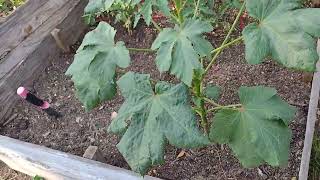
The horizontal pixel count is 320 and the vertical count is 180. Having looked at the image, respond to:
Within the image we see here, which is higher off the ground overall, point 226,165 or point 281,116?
point 281,116

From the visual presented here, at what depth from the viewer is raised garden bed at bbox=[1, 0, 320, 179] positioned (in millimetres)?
2451

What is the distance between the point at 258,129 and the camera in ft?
6.40

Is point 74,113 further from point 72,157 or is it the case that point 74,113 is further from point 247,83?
point 247,83

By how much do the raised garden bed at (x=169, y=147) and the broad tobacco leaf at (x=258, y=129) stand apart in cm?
45

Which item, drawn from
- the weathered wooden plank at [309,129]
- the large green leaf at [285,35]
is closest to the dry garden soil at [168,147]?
the weathered wooden plank at [309,129]

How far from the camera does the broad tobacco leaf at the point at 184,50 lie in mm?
1738

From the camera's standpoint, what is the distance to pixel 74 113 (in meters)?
2.88

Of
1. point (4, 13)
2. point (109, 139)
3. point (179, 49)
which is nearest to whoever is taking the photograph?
point (179, 49)

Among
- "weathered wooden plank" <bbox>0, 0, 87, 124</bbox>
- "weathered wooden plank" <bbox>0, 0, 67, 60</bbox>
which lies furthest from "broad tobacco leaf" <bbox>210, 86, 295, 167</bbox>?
"weathered wooden plank" <bbox>0, 0, 67, 60</bbox>

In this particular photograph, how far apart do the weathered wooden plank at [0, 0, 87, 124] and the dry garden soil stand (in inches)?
2.7

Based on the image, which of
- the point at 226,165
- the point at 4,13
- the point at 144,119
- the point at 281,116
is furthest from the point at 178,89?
the point at 4,13

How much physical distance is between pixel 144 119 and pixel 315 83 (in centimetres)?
115

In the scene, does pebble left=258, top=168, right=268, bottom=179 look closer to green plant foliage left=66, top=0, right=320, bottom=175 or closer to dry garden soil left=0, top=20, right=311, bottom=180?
dry garden soil left=0, top=20, right=311, bottom=180

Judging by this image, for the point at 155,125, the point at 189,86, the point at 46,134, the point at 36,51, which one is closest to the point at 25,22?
the point at 36,51
